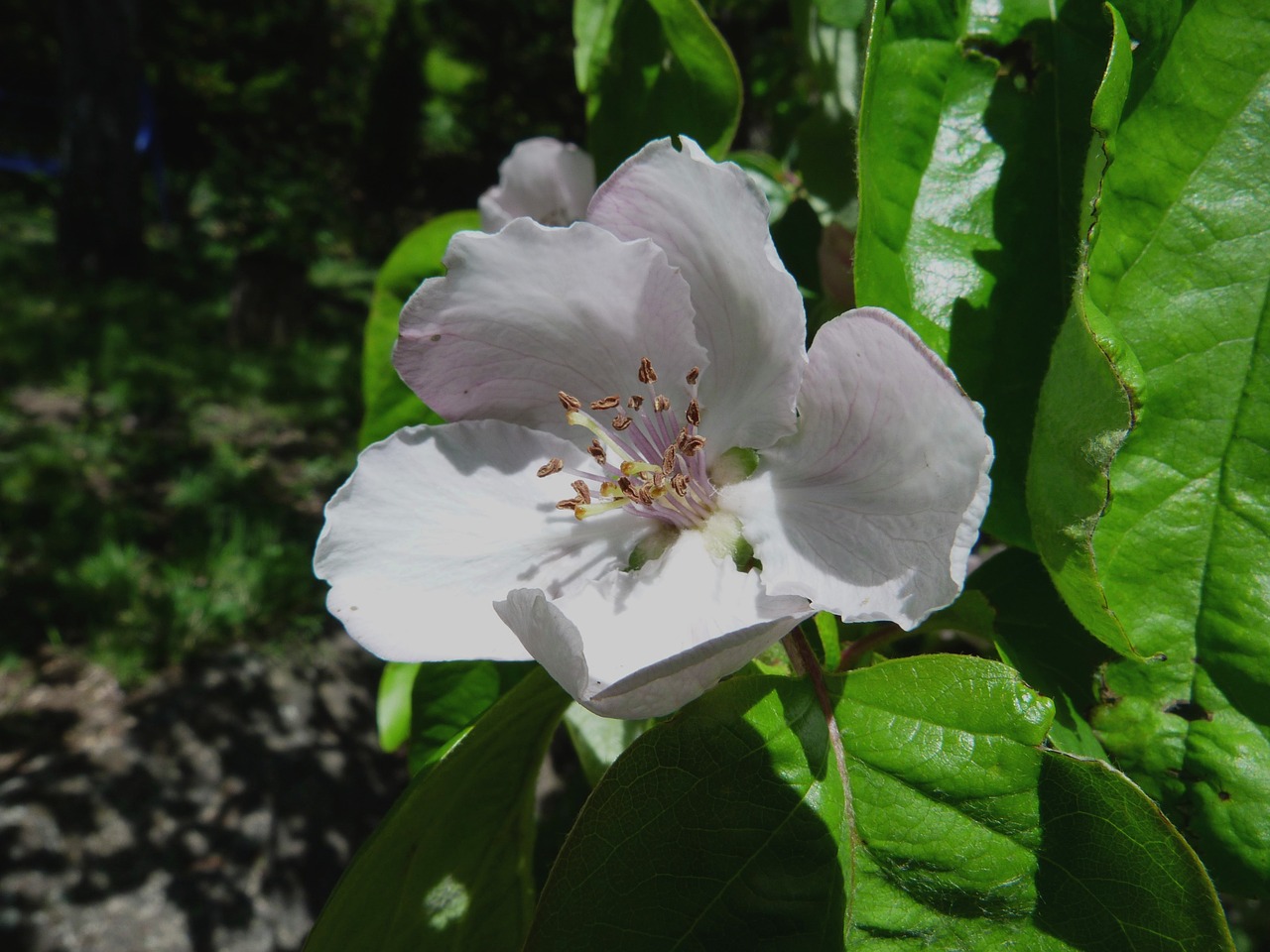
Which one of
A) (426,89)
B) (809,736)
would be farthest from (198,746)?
(426,89)

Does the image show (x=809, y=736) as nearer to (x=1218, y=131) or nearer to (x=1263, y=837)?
(x=1263, y=837)

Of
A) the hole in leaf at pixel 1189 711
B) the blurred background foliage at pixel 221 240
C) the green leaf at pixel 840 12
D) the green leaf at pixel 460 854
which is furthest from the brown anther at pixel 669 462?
the green leaf at pixel 840 12

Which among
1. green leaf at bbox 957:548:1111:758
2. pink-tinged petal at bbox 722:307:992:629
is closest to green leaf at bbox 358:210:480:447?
pink-tinged petal at bbox 722:307:992:629

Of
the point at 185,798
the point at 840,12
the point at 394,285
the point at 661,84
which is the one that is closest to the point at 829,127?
the point at 840,12

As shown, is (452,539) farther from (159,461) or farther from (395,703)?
(159,461)

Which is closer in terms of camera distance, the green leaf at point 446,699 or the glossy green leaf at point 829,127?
the green leaf at point 446,699

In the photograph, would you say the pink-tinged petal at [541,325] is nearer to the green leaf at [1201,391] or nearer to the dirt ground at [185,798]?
the green leaf at [1201,391]
